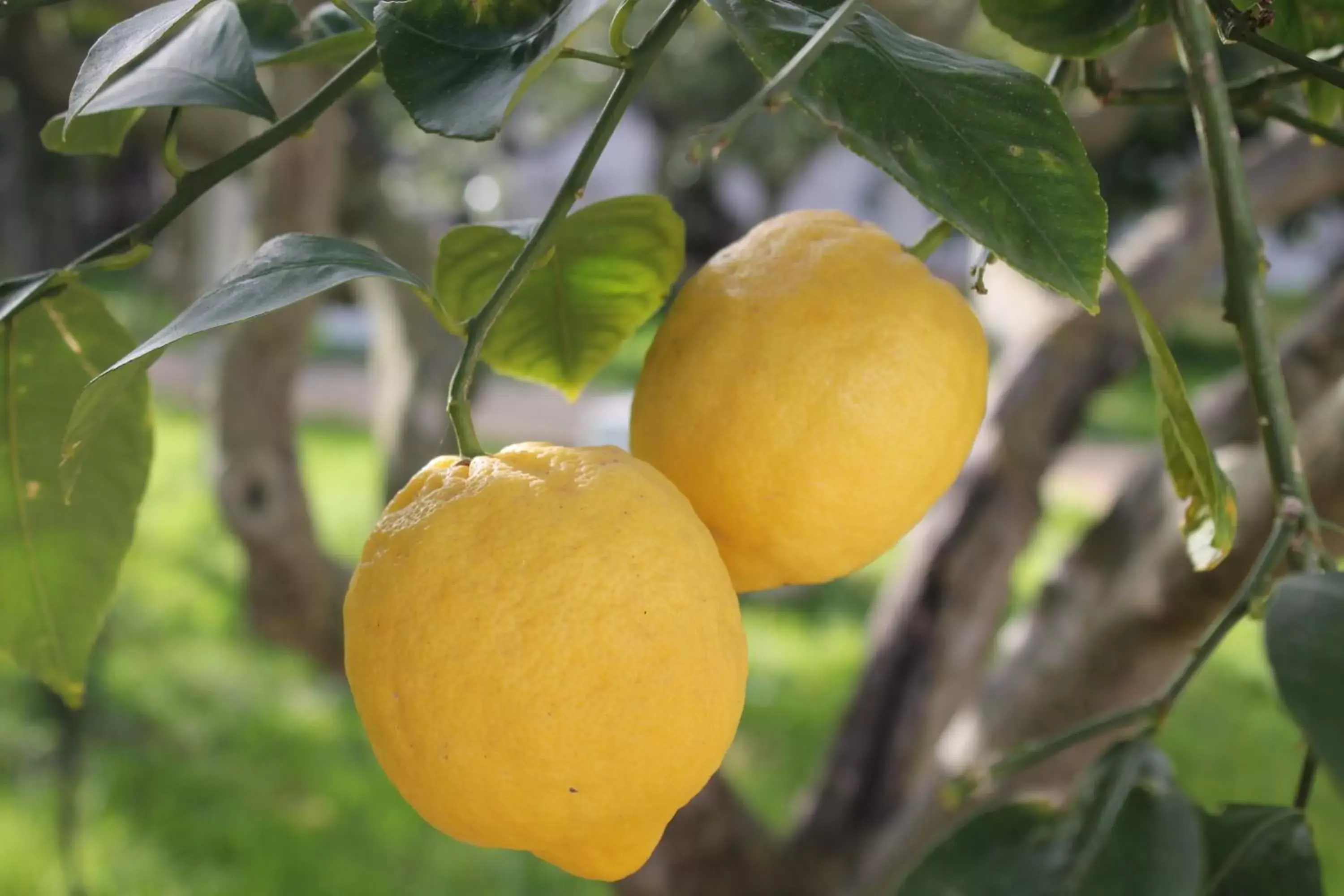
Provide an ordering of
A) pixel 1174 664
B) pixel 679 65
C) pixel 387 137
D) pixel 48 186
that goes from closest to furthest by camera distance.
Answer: pixel 1174 664 → pixel 48 186 → pixel 387 137 → pixel 679 65

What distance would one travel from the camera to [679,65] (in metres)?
6.67

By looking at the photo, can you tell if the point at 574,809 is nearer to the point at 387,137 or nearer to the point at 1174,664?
the point at 1174,664

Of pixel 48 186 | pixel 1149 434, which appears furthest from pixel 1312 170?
pixel 1149 434

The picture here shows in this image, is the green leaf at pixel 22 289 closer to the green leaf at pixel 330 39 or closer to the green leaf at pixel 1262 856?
the green leaf at pixel 330 39

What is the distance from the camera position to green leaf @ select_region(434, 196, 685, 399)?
1.53 ft

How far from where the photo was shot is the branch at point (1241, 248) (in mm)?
383

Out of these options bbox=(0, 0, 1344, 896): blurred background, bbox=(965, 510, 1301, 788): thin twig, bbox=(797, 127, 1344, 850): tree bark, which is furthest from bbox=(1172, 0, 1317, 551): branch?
bbox=(797, 127, 1344, 850): tree bark

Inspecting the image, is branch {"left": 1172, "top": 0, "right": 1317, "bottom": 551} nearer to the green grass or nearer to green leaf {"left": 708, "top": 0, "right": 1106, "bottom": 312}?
green leaf {"left": 708, "top": 0, "right": 1106, "bottom": 312}

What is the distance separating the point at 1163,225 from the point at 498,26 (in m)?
1.14

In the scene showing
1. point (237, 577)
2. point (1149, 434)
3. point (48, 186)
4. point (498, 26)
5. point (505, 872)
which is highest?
point (498, 26)

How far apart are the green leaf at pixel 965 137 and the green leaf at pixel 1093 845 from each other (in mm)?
187

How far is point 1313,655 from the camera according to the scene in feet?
1.06

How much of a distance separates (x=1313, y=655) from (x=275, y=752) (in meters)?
2.10

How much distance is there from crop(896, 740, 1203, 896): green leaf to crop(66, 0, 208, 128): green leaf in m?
0.35
